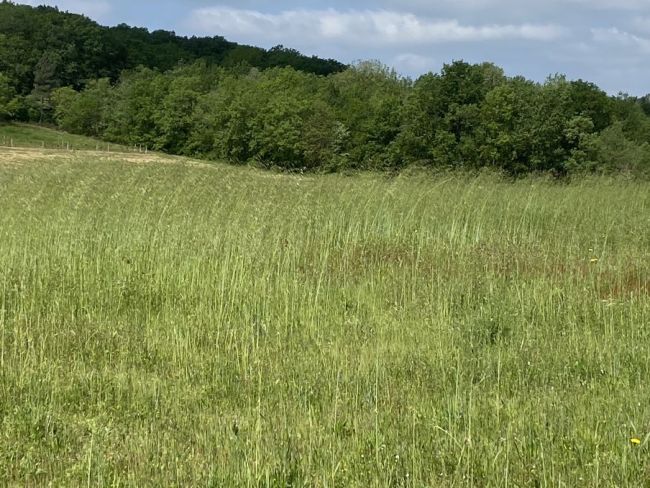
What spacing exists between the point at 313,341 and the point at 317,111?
186 ft

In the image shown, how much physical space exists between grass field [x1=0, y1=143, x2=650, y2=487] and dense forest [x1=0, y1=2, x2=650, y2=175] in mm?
5454

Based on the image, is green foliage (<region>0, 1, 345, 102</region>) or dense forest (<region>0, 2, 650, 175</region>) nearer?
dense forest (<region>0, 2, 650, 175</region>)

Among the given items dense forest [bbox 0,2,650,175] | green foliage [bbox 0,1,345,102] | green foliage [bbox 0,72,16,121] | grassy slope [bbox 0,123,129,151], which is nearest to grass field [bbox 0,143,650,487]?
dense forest [bbox 0,2,650,175]

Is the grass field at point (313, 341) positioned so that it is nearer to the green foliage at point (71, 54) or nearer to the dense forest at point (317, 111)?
the dense forest at point (317, 111)

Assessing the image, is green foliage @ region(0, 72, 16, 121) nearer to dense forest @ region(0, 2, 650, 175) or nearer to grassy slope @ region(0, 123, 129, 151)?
dense forest @ region(0, 2, 650, 175)

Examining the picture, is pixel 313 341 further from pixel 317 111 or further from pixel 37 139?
pixel 317 111

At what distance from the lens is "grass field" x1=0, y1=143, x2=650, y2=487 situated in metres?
3.02

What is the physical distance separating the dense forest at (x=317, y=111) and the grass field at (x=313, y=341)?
17.9 feet

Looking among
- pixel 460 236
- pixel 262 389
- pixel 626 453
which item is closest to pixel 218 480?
pixel 262 389

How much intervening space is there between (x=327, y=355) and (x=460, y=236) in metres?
4.48

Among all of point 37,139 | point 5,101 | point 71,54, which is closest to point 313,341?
point 37,139

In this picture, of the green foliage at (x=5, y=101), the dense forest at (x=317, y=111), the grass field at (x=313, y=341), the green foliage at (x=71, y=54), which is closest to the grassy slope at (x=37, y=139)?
the green foliage at (x=5, y=101)

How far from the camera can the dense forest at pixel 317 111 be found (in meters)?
40.8

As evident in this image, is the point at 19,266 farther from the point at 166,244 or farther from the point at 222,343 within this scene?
the point at 222,343
